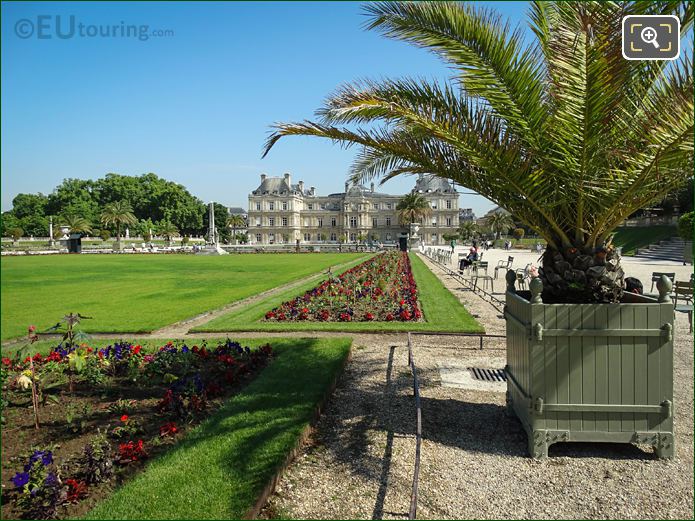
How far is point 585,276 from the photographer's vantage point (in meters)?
4.20

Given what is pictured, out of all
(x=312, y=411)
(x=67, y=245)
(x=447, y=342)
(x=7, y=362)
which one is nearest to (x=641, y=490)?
(x=312, y=411)

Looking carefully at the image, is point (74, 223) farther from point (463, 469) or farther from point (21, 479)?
Answer: point (463, 469)

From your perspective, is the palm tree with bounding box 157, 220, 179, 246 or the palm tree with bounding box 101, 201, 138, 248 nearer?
the palm tree with bounding box 101, 201, 138, 248

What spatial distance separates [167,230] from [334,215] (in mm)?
36327

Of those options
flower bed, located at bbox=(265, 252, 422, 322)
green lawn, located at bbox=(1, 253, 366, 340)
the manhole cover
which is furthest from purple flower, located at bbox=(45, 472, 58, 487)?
flower bed, located at bbox=(265, 252, 422, 322)

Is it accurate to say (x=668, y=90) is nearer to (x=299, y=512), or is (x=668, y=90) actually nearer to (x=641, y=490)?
(x=641, y=490)

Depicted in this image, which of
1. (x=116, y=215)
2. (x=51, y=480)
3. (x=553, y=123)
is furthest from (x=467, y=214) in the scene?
(x=51, y=480)

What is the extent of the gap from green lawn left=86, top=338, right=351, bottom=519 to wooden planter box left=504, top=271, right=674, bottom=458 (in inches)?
88.5

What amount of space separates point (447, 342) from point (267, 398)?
4085mm

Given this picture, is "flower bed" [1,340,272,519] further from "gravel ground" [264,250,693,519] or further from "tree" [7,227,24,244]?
"tree" [7,227,24,244]

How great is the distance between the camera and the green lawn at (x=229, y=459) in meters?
3.18

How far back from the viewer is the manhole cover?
247 inches

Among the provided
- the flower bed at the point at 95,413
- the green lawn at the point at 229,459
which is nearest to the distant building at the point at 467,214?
the flower bed at the point at 95,413

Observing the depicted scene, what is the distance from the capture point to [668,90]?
149 inches
